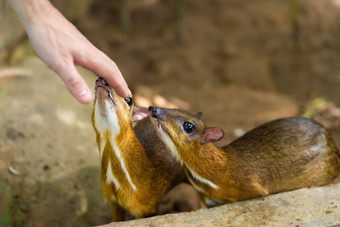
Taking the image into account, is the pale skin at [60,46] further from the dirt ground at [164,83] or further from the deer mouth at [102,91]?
the dirt ground at [164,83]

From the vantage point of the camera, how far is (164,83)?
900cm

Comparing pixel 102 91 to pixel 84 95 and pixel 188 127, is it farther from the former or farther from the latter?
pixel 188 127

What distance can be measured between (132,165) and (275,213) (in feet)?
4.18

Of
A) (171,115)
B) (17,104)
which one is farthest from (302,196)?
(17,104)

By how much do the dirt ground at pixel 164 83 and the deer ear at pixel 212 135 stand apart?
1.59 meters

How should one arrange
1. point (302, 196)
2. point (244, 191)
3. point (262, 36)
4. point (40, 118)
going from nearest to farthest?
point (302, 196), point (244, 191), point (40, 118), point (262, 36)

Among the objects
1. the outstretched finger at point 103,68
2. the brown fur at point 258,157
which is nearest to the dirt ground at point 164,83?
the brown fur at point 258,157

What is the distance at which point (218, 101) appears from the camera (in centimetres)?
802

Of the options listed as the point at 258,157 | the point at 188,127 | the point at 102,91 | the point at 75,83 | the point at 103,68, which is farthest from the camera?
the point at 258,157

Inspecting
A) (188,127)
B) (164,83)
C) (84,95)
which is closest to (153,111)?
(188,127)

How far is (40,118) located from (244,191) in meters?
2.88

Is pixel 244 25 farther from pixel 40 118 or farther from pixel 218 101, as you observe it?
pixel 40 118

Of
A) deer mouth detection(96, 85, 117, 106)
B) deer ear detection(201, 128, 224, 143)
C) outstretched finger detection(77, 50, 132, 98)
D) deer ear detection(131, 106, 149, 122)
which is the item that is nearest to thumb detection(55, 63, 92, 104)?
outstretched finger detection(77, 50, 132, 98)

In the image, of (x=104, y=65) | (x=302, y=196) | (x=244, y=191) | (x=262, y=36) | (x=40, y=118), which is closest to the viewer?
(x=104, y=65)
